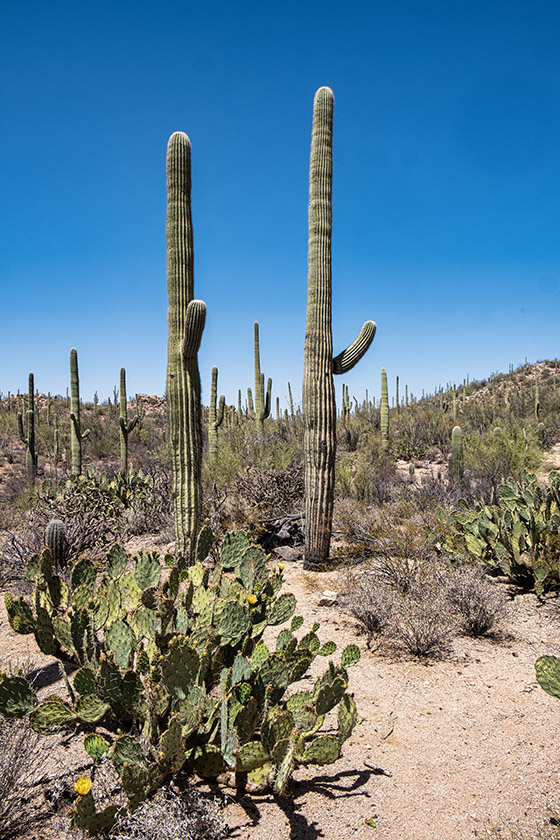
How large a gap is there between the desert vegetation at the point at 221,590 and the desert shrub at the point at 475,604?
0.02m

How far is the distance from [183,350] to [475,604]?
4.20 m

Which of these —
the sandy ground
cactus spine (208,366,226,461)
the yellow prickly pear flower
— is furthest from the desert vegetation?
cactus spine (208,366,226,461)

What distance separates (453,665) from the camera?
4.56m

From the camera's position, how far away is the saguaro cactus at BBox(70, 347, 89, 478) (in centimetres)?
1338

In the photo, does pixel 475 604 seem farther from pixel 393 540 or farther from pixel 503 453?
pixel 503 453

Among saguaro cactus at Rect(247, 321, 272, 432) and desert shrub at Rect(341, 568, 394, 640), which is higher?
saguaro cactus at Rect(247, 321, 272, 432)

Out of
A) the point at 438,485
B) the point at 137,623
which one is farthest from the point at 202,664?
the point at 438,485

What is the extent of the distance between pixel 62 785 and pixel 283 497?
7114mm

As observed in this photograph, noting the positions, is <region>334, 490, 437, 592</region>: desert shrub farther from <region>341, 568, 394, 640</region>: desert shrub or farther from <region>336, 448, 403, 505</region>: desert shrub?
<region>336, 448, 403, 505</region>: desert shrub

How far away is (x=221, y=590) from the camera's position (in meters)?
3.53

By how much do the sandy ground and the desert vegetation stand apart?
111mm

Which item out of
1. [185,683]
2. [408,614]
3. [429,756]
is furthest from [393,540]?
[185,683]

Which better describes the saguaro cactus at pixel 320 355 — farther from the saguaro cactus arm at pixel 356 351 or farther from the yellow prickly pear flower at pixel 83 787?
the yellow prickly pear flower at pixel 83 787

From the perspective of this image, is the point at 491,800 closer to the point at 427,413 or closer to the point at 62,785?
the point at 62,785
